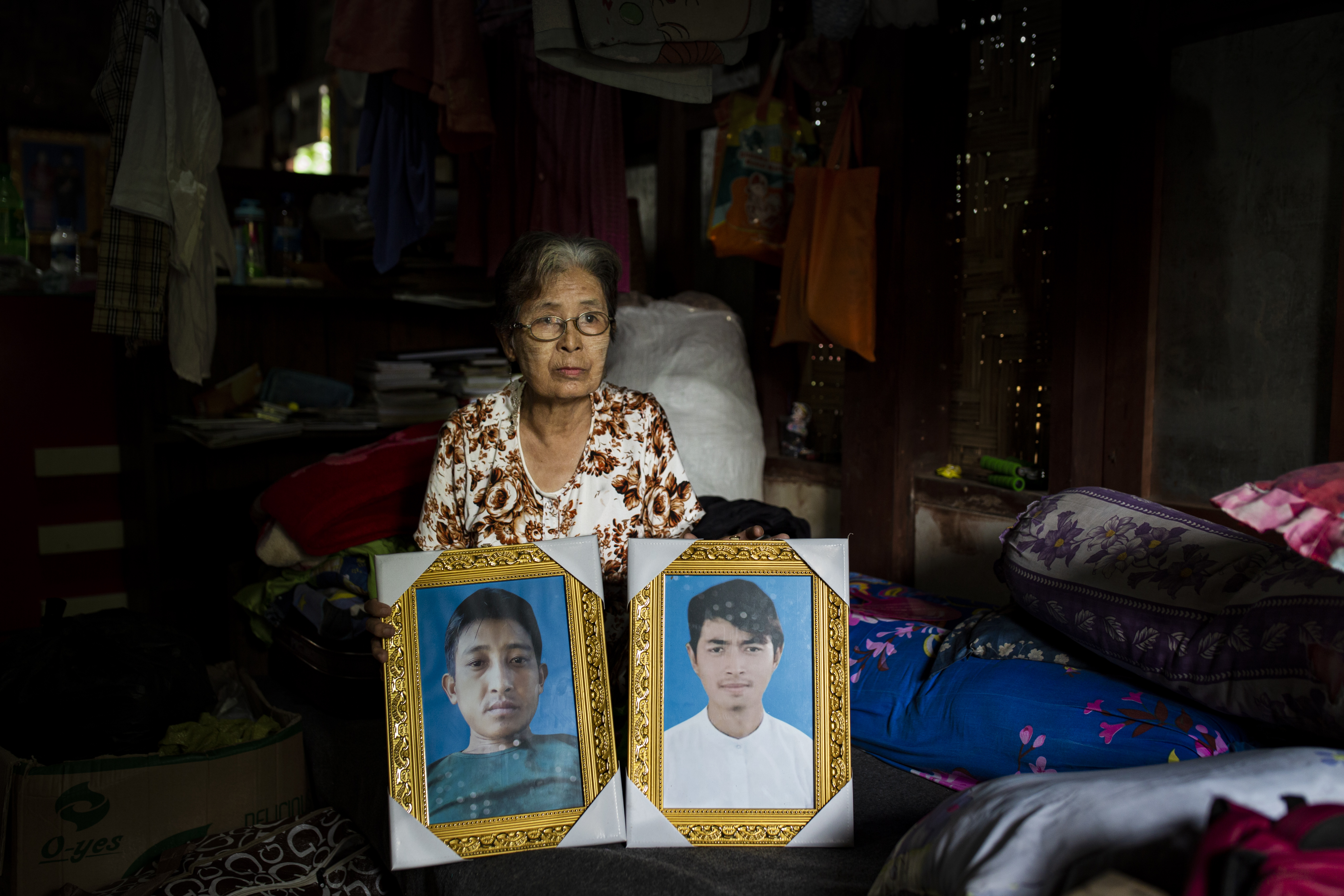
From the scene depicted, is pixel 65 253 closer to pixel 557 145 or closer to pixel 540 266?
pixel 557 145

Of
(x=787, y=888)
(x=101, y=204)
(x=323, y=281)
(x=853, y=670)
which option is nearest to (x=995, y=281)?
(x=853, y=670)

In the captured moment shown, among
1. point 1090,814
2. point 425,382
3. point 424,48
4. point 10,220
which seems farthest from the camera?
point 425,382

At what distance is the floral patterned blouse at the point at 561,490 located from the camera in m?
1.89

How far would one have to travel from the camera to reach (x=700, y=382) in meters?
3.07

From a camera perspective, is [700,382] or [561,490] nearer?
[561,490]

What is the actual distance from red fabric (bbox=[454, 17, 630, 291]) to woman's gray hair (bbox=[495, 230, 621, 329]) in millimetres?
1107

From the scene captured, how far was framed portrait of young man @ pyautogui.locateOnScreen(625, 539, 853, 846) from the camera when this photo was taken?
4.40 feet

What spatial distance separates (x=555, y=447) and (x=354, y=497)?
882 millimetres

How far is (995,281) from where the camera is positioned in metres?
2.79

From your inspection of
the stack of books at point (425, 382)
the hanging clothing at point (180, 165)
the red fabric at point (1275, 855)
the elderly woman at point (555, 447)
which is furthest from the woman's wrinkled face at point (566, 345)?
the stack of books at point (425, 382)

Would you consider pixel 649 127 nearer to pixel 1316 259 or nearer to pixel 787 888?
pixel 1316 259

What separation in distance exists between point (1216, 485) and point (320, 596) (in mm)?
2316

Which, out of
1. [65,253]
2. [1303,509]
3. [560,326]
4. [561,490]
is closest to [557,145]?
[560,326]

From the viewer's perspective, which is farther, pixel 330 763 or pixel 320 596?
pixel 320 596
